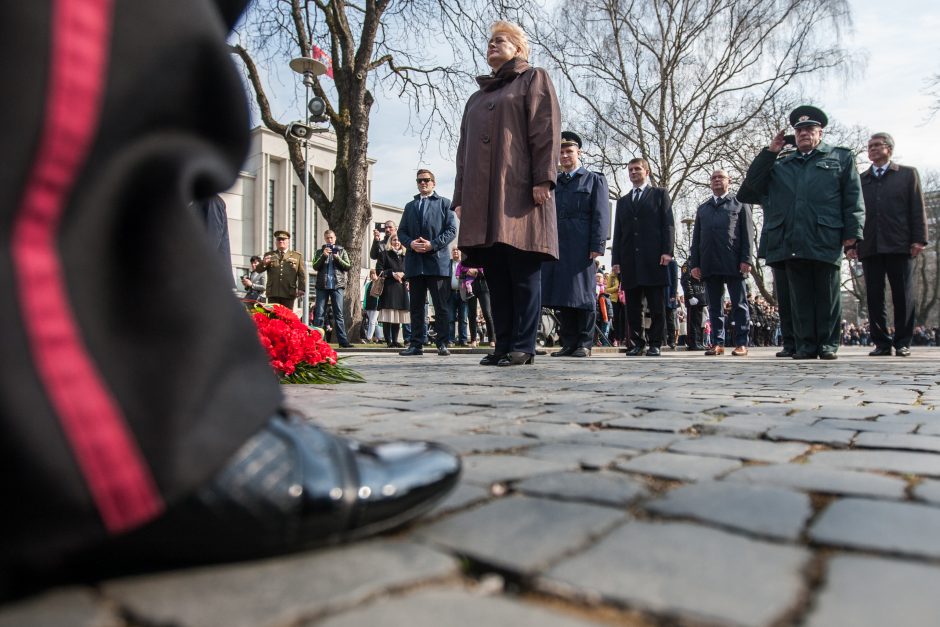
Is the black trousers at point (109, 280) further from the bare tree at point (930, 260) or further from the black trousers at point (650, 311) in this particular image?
→ the bare tree at point (930, 260)

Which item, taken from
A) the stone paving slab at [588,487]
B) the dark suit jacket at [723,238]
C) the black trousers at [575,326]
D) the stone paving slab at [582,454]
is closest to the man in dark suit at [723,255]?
the dark suit jacket at [723,238]

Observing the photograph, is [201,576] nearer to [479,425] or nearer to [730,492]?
[730,492]

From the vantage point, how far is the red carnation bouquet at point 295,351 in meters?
3.94

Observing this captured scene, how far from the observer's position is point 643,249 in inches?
324

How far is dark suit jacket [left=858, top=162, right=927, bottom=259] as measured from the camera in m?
7.61

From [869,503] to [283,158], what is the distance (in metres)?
45.6

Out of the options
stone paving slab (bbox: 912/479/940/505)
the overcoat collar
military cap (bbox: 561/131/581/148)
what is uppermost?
military cap (bbox: 561/131/581/148)

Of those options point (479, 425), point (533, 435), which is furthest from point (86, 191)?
point (479, 425)

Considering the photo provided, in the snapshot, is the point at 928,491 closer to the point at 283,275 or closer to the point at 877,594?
the point at 877,594

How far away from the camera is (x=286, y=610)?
777 mm

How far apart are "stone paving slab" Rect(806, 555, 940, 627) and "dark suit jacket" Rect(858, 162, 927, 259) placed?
7778mm

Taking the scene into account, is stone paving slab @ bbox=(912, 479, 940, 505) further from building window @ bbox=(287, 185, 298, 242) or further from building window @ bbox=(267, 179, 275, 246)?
building window @ bbox=(287, 185, 298, 242)

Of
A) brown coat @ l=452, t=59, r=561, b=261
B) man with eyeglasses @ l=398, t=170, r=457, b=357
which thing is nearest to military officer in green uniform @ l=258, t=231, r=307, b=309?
man with eyeglasses @ l=398, t=170, r=457, b=357

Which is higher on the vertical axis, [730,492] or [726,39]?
[726,39]
